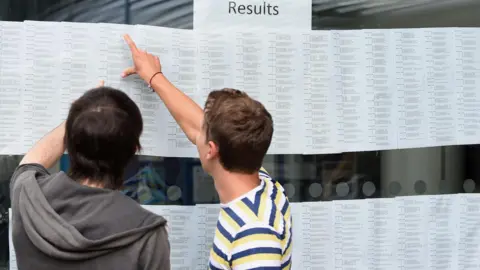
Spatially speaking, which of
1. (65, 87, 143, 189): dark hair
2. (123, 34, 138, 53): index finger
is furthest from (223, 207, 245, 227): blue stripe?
(123, 34, 138, 53): index finger

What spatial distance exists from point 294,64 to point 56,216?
30.4 inches

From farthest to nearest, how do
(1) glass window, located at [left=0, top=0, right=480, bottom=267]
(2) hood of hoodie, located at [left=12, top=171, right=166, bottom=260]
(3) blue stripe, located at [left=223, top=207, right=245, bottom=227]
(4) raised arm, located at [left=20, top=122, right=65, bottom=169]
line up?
(1) glass window, located at [left=0, top=0, right=480, bottom=267] < (4) raised arm, located at [left=20, top=122, right=65, bottom=169] < (3) blue stripe, located at [left=223, top=207, right=245, bottom=227] < (2) hood of hoodie, located at [left=12, top=171, right=166, bottom=260]

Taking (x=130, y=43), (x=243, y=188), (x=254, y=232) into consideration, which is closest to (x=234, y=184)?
(x=243, y=188)

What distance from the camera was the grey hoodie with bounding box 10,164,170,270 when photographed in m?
0.96

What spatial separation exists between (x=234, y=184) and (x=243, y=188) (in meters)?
0.02

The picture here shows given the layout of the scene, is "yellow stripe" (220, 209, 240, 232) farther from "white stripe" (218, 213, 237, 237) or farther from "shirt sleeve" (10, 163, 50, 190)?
"shirt sleeve" (10, 163, 50, 190)

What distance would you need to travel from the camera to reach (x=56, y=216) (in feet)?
3.18

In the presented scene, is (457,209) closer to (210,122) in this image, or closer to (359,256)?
(359,256)

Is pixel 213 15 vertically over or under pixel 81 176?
over

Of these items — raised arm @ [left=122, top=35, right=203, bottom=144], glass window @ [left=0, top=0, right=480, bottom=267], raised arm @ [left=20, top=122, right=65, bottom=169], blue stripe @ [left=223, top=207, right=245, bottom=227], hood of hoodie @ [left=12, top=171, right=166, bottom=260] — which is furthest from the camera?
glass window @ [left=0, top=0, right=480, bottom=267]

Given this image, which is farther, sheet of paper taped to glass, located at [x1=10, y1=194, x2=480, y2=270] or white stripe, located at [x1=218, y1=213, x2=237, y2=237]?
sheet of paper taped to glass, located at [x1=10, y1=194, x2=480, y2=270]

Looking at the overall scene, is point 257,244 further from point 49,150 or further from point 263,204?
point 49,150

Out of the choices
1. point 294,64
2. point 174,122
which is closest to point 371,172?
point 294,64

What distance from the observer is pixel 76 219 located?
98 centimetres
